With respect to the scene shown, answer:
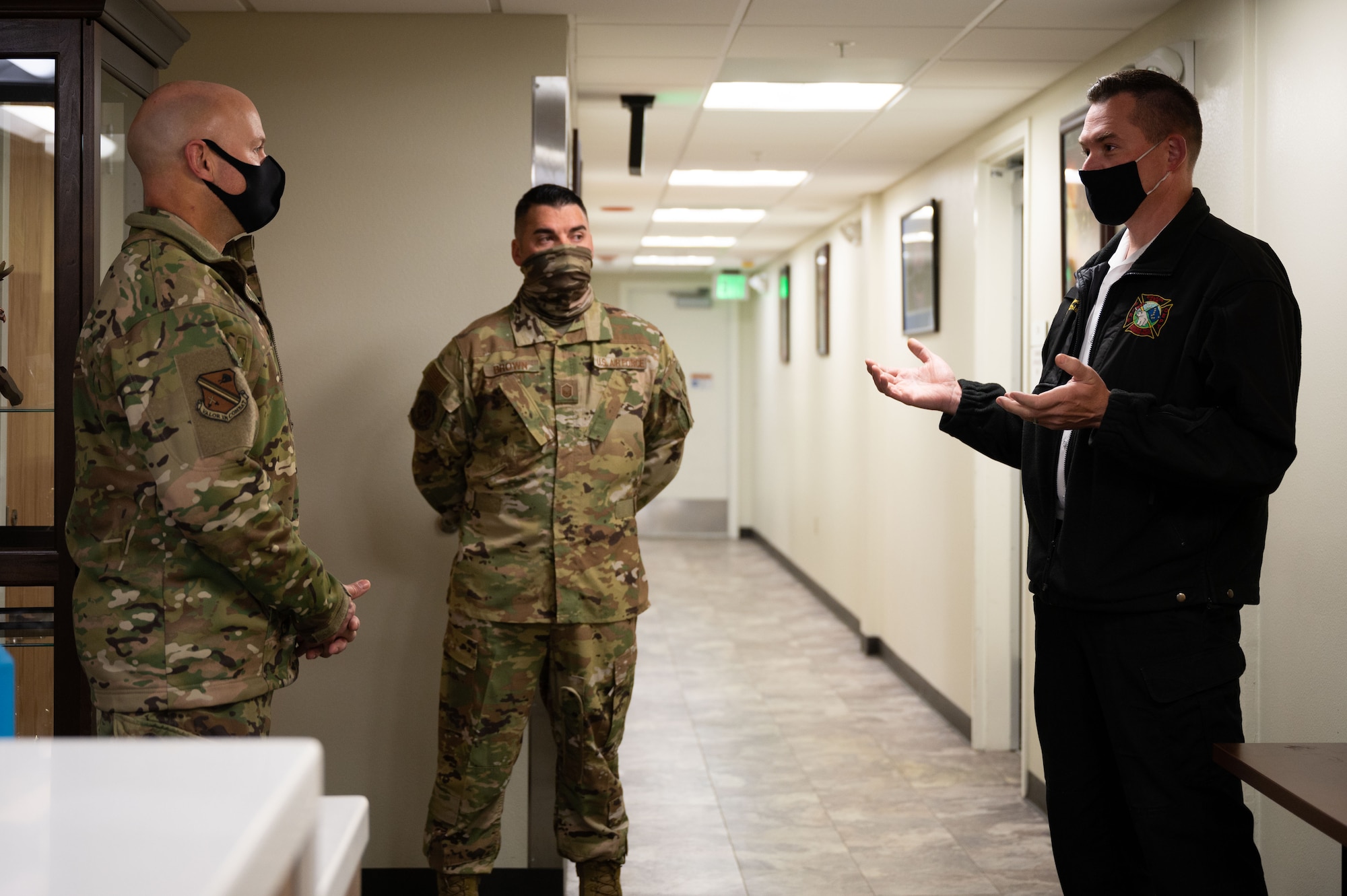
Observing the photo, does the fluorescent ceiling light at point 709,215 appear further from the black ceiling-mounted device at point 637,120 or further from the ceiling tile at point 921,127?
the black ceiling-mounted device at point 637,120

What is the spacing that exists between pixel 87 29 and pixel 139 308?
2.46 ft

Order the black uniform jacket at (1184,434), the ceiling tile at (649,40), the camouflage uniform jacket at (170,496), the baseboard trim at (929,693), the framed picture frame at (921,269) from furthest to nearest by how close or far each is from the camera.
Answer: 1. the framed picture frame at (921,269)
2. the baseboard trim at (929,693)
3. the ceiling tile at (649,40)
4. the black uniform jacket at (1184,434)
5. the camouflage uniform jacket at (170,496)

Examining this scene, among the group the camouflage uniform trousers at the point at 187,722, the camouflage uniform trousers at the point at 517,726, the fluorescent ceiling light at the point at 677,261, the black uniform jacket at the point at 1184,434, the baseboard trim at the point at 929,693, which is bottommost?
the baseboard trim at the point at 929,693

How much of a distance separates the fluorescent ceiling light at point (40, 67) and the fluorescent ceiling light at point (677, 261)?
297 inches

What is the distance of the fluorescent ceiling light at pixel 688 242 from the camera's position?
26.7 ft

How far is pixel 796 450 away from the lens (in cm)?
862

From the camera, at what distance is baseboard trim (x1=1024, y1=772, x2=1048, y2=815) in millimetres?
3641

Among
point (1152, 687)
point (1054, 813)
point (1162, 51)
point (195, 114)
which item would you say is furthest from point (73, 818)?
point (1162, 51)

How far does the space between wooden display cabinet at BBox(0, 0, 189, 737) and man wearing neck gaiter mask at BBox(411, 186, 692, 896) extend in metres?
0.78

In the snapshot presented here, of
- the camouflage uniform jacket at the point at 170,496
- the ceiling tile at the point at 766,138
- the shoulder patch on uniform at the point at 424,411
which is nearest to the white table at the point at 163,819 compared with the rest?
the camouflage uniform jacket at the point at 170,496

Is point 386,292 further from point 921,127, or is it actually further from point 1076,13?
point 921,127

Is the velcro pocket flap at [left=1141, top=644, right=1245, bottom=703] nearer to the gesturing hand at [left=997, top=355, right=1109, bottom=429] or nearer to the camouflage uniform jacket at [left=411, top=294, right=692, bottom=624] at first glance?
the gesturing hand at [left=997, top=355, right=1109, bottom=429]

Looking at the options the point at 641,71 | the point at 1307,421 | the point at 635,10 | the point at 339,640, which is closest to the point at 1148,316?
the point at 1307,421

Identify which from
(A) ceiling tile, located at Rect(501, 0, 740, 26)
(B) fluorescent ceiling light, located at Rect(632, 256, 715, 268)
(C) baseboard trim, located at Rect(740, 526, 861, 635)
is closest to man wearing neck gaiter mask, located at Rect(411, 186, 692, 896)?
(A) ceiling tile, located at Rect(501, 0, 740, 26)
